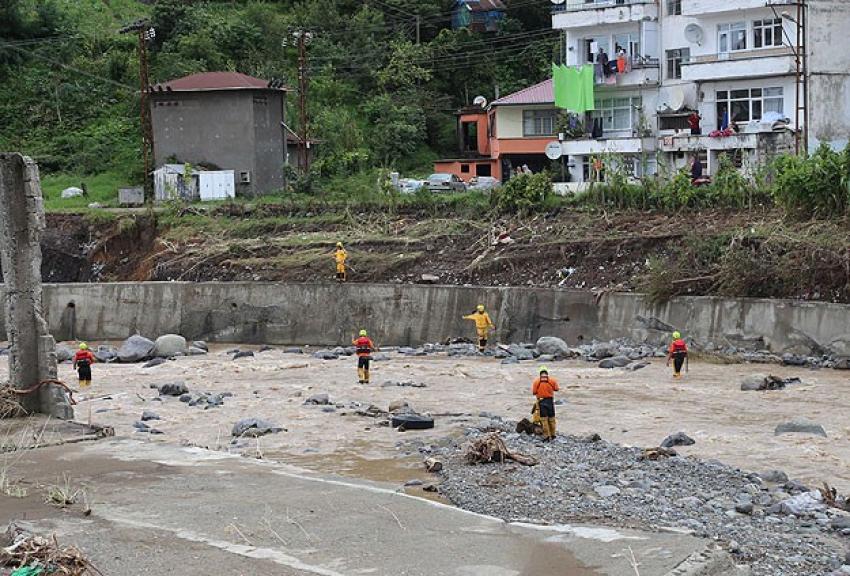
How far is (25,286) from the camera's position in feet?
63.7

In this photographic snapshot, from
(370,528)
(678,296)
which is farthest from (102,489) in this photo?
(678,296)

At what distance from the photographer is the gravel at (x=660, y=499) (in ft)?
40.3

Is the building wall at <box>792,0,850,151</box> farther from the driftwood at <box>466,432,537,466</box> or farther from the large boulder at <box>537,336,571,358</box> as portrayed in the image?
the driftwood at <box>466,432,537,466</box>

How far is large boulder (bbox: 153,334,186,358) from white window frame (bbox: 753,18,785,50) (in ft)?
82.2

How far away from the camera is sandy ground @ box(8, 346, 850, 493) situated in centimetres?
1830

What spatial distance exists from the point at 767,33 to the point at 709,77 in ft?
8.79

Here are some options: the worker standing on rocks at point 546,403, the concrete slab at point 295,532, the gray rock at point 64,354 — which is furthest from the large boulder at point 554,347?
the concrete slab at point 295,532

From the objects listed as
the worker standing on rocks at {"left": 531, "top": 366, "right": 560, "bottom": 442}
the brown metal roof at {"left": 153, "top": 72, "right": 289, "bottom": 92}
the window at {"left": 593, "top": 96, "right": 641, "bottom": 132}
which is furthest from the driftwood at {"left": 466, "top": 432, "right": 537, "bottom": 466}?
the window at {"left": 593, "top": 96, "right": 641, "bottom": 132}

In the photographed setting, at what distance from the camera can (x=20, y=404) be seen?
765 inches

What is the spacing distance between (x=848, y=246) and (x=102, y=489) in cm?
2148

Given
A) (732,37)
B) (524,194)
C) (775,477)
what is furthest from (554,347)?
(732,37)

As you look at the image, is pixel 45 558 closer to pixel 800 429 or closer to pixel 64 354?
pixel 800 429

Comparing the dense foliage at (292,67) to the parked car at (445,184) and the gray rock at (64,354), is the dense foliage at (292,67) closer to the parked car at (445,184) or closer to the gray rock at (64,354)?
the parked car at (445,184)

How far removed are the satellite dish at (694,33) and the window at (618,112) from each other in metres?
3.47
